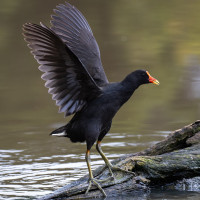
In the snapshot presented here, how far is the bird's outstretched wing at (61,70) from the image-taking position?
602 centimetres

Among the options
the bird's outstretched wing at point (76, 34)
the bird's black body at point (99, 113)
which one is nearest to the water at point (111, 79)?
the bird's black body at point (99, 113)

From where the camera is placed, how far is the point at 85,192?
250 inches

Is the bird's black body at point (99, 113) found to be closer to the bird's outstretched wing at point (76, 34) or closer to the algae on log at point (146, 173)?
the algae on log at point (146, 173)

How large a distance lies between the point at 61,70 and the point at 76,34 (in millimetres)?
1266

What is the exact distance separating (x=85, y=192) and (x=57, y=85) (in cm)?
111

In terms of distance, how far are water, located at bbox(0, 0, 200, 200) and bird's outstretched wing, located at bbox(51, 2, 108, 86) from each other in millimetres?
1328

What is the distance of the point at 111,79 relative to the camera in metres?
12.1

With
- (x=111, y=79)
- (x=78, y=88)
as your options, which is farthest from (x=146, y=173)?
(x=111, y=79)

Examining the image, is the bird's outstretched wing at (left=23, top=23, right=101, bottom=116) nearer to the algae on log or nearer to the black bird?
the black bird

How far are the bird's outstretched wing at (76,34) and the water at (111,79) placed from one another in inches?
52.3

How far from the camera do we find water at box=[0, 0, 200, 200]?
755 cm

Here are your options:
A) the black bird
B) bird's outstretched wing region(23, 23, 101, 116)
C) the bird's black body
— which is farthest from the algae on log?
bird's outstretched wing region(23, 23, 101, 116)

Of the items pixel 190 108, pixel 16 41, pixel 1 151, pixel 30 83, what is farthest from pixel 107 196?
pixel 16 41

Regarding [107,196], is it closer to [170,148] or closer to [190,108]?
[170,148]
